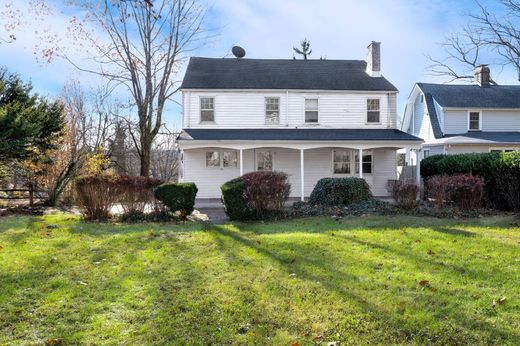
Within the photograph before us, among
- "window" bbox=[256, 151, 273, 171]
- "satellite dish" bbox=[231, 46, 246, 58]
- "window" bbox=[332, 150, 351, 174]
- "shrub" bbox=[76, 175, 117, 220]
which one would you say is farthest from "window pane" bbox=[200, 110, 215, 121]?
"shrub" bbox=[76, 175, 117, 220]

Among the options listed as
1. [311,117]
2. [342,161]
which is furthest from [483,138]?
[311,117]

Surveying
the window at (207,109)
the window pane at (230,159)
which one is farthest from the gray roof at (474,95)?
the window at (207,109)

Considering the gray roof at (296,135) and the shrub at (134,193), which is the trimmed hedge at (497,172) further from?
the shrub at (134,193)

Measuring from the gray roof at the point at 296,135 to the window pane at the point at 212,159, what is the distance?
3.34 ft

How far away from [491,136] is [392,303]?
859 inches

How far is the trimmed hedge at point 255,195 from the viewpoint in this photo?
34.3 feet

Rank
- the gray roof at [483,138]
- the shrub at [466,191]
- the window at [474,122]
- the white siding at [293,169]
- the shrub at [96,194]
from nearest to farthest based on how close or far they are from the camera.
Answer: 1. the shrub at [96,194]
2. the shrub at [466,191]
3. the white siding at [293,169]
4. the gray roof at [483,138]
5. the window at [474,122]

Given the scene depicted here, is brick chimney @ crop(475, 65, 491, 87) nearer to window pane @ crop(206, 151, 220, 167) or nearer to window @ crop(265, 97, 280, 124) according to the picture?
window @ crop(265, 97, 280, 124)

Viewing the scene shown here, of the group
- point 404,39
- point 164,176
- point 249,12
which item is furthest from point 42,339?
point 164,176

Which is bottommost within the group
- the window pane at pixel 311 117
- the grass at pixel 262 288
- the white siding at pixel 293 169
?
the grass at pixel 262 288

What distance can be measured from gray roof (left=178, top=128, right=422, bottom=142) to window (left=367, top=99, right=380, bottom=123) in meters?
0.61

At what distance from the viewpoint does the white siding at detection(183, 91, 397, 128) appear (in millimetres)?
18109

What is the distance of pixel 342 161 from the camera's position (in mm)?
18703

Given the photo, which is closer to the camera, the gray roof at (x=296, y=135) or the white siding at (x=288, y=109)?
the gray roof at (x=296, y=135)
